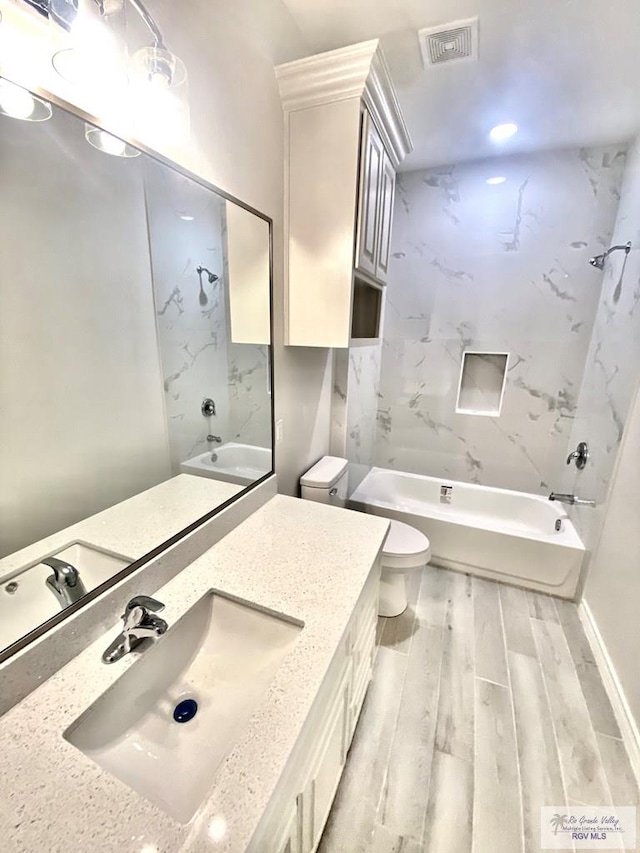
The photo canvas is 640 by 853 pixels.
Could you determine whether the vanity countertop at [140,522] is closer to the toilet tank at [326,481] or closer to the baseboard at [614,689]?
the toilet tank at [326,481]

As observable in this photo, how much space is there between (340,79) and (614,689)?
109 inches

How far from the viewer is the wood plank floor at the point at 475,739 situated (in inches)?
45.0

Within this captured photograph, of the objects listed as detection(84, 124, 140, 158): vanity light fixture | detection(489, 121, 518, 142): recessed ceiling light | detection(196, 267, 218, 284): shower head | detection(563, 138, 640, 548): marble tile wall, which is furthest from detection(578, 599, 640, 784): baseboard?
detection(489, 121, 518, 142): recessed ceiling light

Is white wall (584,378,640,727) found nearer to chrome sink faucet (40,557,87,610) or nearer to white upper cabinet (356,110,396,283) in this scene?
white upper cabinet (356,110,396,283)

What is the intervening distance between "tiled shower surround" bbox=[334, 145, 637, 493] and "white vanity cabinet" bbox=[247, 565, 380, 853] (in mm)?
1448

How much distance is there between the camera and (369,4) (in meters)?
1.31

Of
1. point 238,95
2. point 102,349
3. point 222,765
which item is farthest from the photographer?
point 238,95

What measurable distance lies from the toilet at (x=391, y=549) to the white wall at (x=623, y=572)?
881mm

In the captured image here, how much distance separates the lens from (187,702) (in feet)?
2.83

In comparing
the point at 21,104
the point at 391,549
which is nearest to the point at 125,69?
the point at 21,104

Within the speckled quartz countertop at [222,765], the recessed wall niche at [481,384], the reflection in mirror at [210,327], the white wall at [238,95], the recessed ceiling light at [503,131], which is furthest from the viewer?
the recessed wall niche at [481,384]

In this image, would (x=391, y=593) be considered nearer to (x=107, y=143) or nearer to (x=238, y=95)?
(x=107, y=143)

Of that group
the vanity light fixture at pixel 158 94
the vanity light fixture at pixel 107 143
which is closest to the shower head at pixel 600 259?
the vanity light fixture at pixel 158 94

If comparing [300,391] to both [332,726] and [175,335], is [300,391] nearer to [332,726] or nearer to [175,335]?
[175,335]
